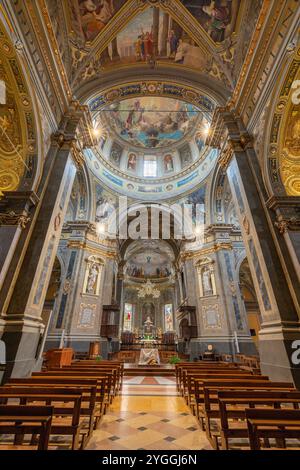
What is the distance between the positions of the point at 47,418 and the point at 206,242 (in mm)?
14101

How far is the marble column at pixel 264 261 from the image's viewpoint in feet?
17.2

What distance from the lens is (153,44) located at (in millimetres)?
10062

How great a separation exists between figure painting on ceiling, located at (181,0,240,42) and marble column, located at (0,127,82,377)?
7403mm

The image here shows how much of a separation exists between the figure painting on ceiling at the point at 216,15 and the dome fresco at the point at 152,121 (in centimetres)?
673

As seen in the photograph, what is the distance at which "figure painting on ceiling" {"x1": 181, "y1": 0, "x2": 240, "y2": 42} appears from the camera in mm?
8484

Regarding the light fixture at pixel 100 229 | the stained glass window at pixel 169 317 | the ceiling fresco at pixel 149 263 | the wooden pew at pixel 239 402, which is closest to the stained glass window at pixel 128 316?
the ceiling fresco at pixel 149 263

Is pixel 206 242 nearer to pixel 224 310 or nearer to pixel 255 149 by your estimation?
pixel 224 310

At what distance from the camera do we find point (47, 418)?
2039mm

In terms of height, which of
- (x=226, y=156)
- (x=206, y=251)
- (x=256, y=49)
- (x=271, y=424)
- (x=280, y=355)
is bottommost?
(x=271, y=424)

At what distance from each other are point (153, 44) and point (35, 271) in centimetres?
1130

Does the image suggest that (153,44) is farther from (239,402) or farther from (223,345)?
(223,345)

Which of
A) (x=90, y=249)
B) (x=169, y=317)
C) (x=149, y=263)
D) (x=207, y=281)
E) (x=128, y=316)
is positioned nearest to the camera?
(x=90, y=249)

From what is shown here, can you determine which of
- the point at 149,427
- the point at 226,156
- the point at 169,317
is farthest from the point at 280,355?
the point at 169,317

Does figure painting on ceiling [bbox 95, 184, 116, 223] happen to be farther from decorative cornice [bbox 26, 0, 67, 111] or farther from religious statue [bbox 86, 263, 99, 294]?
decorative cornice [bbox 26, 0, 67, 111]
